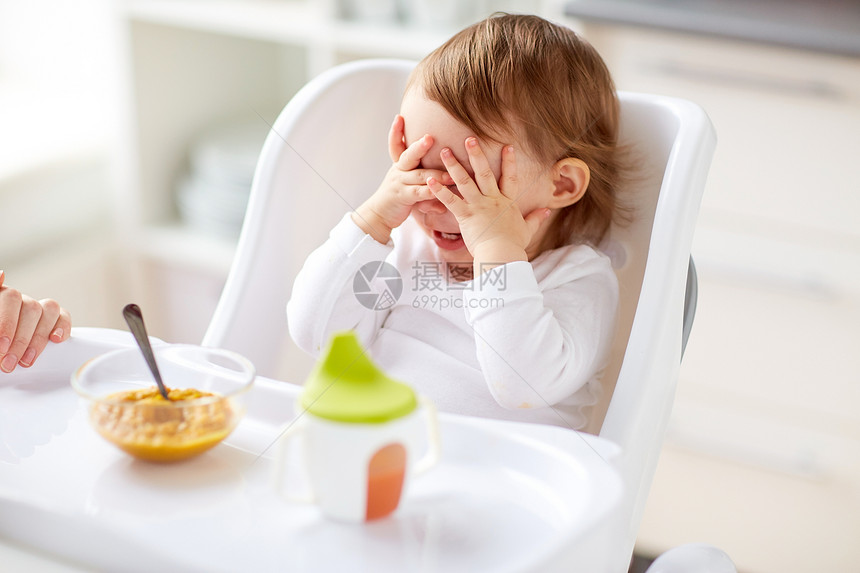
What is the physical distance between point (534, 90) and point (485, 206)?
0.11m

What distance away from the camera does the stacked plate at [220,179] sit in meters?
1.58

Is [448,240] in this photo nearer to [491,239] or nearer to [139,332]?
[491,239]

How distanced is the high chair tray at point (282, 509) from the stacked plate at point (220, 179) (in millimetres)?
1036

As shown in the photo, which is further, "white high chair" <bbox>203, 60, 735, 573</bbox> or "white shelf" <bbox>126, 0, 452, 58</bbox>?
"white shelf" <bbox>126, 0, 452, 58</bbox>

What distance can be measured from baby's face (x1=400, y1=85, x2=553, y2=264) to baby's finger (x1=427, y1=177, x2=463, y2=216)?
0.7 inches

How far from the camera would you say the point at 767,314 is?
51.8 inches

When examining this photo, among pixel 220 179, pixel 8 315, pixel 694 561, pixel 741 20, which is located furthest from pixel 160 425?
pixel 220 179

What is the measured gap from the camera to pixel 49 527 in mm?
482

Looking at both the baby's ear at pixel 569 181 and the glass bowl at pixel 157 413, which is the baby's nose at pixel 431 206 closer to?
the baby's ear at pixel 569 181

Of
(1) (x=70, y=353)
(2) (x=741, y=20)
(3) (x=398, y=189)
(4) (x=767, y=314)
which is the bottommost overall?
(4) (x=767, y=314)

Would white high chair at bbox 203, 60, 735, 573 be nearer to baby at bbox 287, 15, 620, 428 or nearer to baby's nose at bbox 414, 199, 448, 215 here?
baby at bbox 287, 15, 620, 428

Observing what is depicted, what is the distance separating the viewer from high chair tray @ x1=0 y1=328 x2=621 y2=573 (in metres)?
0.46

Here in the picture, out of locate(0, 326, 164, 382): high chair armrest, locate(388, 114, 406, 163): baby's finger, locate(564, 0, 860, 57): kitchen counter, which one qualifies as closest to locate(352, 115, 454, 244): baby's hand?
locate(388, 114, 406, 163): baby's finger

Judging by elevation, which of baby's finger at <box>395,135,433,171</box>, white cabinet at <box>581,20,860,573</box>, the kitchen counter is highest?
the kitchen counter
